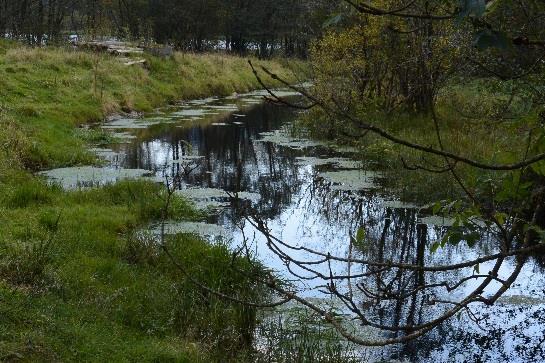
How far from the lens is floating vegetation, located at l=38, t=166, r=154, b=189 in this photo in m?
10.2

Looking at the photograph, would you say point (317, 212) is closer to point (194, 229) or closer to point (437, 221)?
point (437, 221)

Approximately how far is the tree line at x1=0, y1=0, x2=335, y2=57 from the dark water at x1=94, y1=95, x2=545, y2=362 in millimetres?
22058

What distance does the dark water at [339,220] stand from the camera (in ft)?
18.5

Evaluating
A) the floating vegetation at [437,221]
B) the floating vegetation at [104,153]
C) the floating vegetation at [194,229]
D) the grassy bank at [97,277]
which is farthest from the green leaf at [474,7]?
the floating vegetation at [104,153]

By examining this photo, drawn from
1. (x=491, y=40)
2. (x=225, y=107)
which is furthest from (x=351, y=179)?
(x=225, y=107)

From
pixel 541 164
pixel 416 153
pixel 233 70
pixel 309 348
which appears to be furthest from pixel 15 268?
pixel 233 70

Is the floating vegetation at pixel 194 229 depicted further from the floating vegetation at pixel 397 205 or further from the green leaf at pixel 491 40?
the green leaf at pixel 491 40

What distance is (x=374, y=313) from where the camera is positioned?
613 cm

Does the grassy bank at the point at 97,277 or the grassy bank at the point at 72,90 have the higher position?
the grassy bank at the point at 72,90

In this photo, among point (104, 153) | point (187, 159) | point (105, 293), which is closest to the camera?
point (105, 293)

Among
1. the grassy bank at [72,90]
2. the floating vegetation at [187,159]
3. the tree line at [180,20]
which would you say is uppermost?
the tree line at [180,20]

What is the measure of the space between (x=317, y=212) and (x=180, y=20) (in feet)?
115

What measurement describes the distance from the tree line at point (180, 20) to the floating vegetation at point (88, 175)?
25.6 metres

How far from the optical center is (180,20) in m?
42.2
